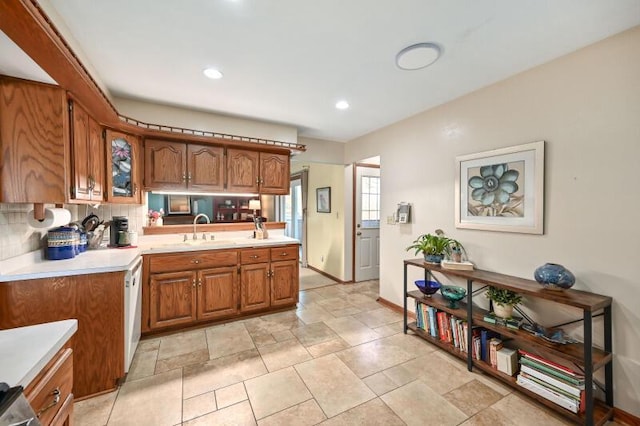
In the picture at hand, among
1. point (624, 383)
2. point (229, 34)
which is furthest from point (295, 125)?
point (624, 383)

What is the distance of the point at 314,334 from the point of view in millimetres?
2783

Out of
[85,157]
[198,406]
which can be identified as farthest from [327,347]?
[85,157]

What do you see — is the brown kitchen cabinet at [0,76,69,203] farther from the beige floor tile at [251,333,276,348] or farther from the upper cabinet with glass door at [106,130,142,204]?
the beige floor tile at [251,333,276,348]

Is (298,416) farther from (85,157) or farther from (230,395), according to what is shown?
(85,157)

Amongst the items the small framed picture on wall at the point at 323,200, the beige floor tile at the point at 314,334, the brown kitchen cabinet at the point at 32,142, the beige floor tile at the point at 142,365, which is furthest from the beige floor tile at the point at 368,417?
the small framed picture on wall at the point at 323,200

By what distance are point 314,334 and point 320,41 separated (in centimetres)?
268

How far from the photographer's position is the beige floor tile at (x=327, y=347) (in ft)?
7.97

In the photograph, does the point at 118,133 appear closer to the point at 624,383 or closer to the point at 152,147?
the point at 152,147

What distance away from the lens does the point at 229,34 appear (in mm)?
1729

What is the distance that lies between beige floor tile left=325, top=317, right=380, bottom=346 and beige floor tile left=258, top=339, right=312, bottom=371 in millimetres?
495

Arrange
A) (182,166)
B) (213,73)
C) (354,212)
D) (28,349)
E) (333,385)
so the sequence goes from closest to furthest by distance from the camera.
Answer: (28,349) → (333,385) → (213,73) → (182,166) → (354,212)

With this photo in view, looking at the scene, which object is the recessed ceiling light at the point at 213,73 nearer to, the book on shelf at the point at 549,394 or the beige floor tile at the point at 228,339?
the beige floor tile at the point at 228,339

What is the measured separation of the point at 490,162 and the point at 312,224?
3.73 metres

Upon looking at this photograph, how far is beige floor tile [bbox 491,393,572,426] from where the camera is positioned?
1.68 metres
